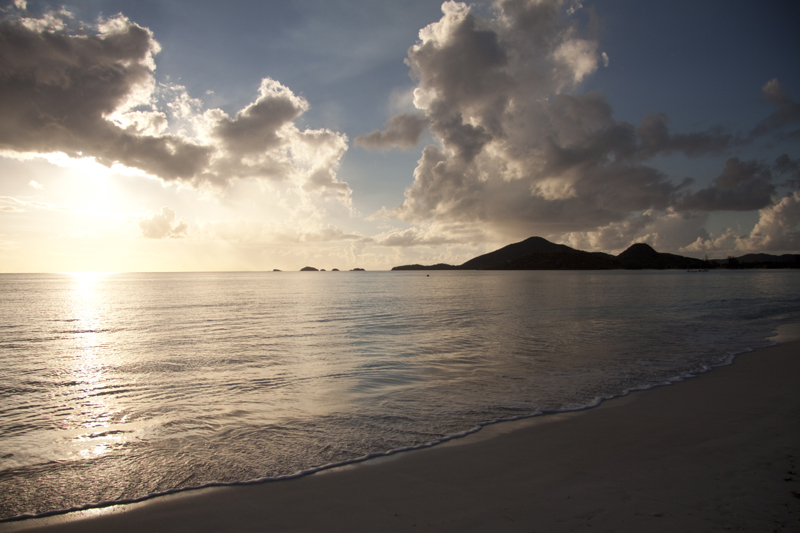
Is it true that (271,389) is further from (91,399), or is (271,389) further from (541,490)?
(541,490)

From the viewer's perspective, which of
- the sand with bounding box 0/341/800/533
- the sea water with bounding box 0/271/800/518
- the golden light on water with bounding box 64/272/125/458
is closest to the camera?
the sand with bounding box 0/341/800/533

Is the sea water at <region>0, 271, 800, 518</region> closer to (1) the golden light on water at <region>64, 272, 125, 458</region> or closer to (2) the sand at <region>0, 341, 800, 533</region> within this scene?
(1) the golden light on water at <region>64, 272, 125, 458</region>

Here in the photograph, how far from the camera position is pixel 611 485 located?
578 cm

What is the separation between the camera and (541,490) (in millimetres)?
5727

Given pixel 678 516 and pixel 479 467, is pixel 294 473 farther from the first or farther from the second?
pixel 678 516

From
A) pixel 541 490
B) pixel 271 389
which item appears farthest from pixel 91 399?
pixel 541 490

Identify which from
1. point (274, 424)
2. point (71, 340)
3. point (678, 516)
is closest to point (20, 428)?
point (274, 424)

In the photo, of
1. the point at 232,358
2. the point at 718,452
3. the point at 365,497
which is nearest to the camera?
the point at 365,497

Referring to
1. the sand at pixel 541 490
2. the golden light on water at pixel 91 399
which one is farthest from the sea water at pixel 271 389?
the sand at pixel 541 490

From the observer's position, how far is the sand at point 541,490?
196 inches

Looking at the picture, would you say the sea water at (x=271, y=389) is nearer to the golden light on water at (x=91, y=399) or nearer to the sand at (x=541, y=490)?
the golden light on water at (x=91, y=399)

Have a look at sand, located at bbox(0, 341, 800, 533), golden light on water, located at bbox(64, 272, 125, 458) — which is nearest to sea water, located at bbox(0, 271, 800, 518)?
golden light on water, located at bbox(64, 272, 125, 458)

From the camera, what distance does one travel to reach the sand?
4.97 m

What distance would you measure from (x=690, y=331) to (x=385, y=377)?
67.9ft
